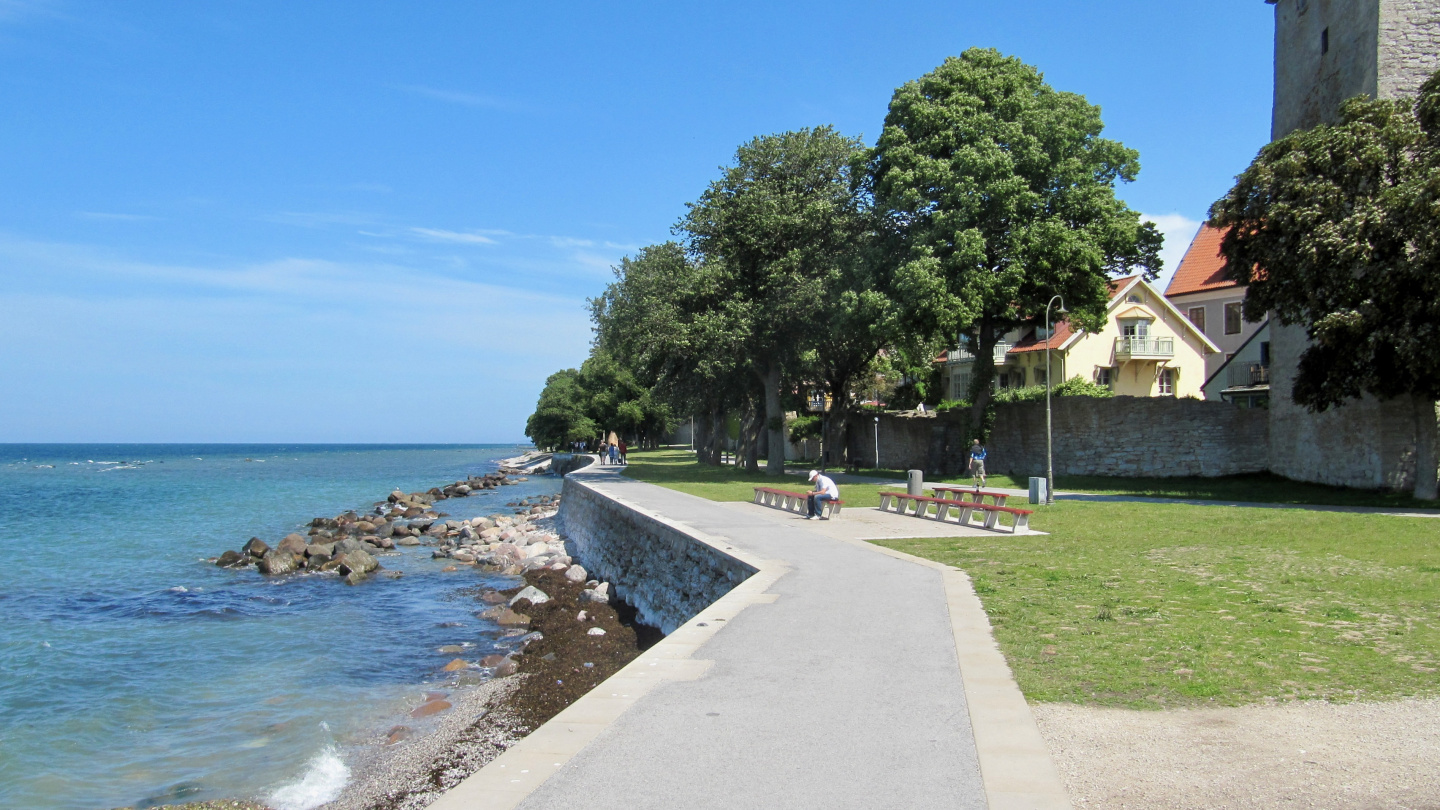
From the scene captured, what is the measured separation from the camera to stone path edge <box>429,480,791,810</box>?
4602 mm

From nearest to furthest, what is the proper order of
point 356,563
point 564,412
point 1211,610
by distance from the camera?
point 1211,610 < point 356,563 < point 564,412

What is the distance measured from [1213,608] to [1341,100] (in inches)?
813

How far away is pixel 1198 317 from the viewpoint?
154 ft

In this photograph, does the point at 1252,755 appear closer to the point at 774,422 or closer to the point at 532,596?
the point at 532,596

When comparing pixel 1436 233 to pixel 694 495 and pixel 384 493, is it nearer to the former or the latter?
pixel 694 495

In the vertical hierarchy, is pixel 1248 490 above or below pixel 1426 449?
below

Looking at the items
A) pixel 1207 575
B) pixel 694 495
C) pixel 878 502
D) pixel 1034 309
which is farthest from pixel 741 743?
pixel 1034 309

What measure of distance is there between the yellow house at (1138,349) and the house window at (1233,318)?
1186mm

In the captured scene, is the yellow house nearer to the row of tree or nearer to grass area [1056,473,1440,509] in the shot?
the row of tree

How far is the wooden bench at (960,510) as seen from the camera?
16531 mm

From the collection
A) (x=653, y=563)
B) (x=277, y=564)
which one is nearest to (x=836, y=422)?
(x=277, y=564)

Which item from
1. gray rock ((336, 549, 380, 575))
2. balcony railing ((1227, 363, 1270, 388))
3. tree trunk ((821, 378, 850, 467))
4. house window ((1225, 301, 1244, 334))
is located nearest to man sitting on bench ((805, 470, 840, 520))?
gray rock ((336, 549, 380, 575))

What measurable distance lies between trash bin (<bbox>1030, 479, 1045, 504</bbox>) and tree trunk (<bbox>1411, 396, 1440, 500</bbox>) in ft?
27.0

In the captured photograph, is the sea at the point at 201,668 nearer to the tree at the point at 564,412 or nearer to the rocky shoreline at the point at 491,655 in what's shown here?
the rocky shoreline at the point at 491,655
